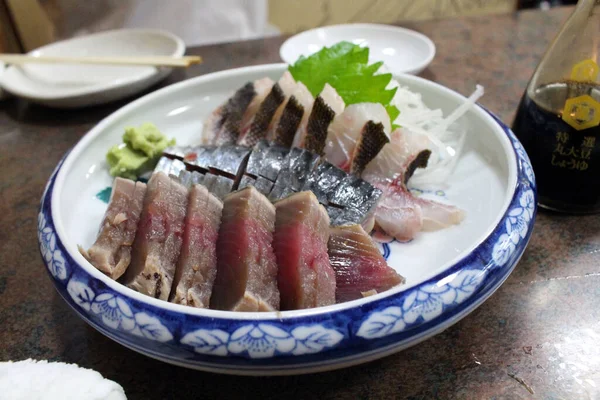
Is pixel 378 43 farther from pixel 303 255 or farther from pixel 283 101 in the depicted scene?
pixel 303 255

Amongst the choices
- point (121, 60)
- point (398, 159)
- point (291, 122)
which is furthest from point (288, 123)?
point (121, 60)

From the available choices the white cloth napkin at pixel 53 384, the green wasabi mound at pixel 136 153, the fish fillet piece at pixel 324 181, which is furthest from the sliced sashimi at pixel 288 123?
the white cloth napkin at pixel 53 384

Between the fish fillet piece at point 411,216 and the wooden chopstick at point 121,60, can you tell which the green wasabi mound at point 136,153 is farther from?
the fish fillet piece at point 411,216


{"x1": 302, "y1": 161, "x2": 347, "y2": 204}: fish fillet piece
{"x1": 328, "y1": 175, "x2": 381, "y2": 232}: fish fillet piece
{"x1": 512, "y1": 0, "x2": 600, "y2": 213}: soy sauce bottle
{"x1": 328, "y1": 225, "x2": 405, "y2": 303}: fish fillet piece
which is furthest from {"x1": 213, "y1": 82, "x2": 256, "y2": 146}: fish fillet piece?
{"x1": 512, "y1": 0, "x2": 600, "y2": 213}: soy sauce bottle

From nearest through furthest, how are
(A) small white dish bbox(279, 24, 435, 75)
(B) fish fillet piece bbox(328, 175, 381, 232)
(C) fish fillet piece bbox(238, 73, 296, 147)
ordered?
(B) fish fillet piece bbox(328, 175, 381, 232), (C) fish fillet piece bbox(238, 73, 296, 147), (A) small white dish bbox(279, 24, 435, 75)

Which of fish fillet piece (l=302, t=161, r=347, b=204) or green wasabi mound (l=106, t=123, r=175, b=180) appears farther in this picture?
green wasabi mound (l=106, t=123, r=175, b=180)

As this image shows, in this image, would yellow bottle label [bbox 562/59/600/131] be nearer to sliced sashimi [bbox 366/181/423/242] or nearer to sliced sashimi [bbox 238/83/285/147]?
sliced sashimi [bbox 366/181/423/242]
